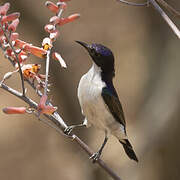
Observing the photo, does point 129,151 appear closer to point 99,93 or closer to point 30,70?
point 99,93

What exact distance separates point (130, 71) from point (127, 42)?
1.97ft

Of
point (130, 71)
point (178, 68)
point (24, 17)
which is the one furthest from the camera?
point (130, 71)

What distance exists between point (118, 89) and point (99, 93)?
5.05 metres

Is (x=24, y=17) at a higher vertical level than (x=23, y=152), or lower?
higher

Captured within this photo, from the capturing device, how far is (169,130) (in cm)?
821

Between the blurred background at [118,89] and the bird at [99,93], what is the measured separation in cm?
367

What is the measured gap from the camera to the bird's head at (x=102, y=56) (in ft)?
13.8

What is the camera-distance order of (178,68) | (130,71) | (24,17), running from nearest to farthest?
1. (178,68)
2. (24,17)
3. (130,71)

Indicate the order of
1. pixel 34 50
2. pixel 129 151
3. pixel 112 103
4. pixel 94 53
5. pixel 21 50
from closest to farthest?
1. pixel 21 50
2. pixel 34 50
3. pixel 94 53
4. pixel 112 103
5. pixel 129 151

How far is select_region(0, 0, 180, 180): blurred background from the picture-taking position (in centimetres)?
830

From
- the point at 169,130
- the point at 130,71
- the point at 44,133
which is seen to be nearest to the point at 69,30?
the point at 130,71

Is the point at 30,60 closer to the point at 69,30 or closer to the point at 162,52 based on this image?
the point at 69,30

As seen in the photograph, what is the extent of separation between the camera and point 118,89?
9.38m

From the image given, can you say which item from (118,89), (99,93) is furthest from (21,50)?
(118,89)
